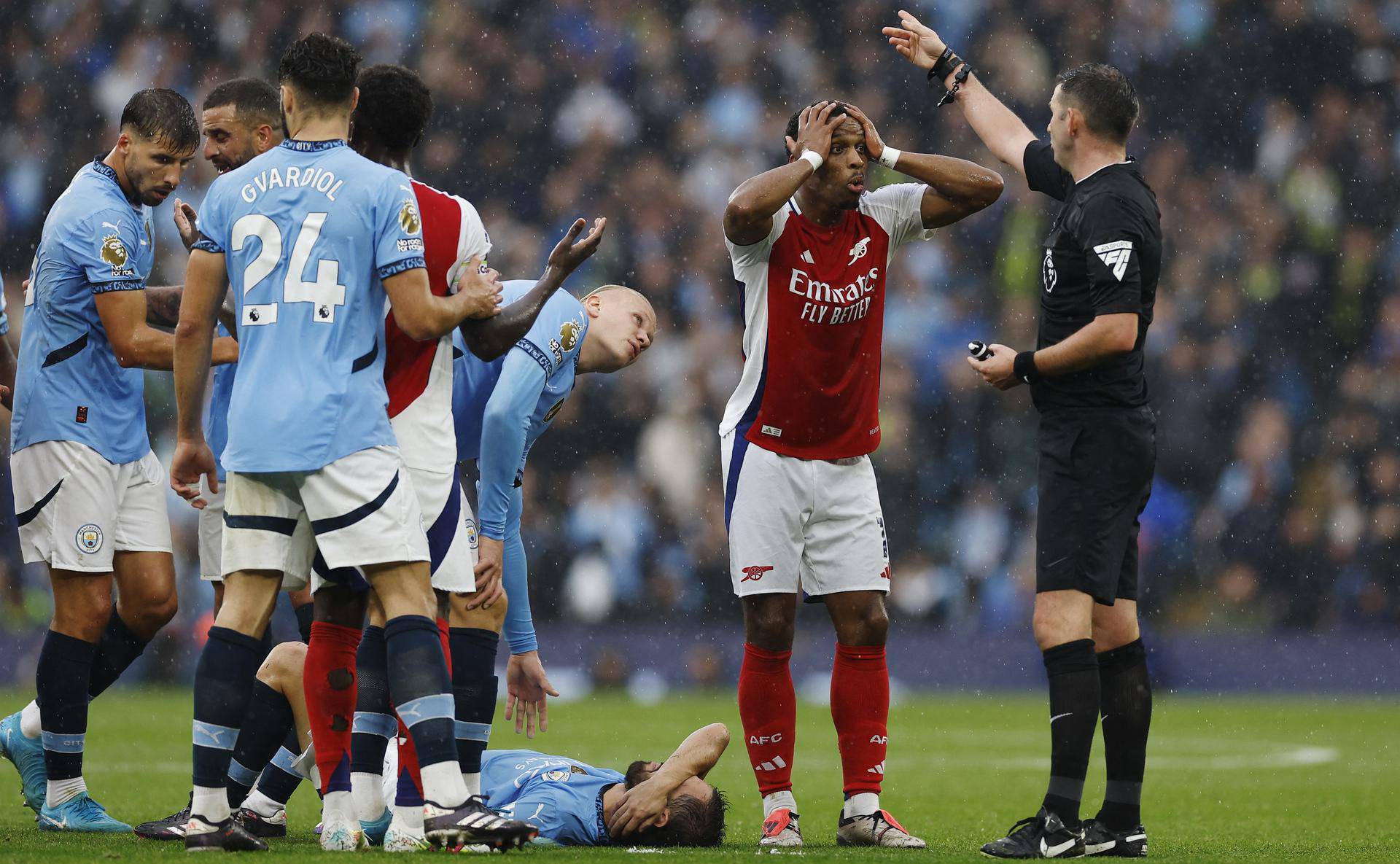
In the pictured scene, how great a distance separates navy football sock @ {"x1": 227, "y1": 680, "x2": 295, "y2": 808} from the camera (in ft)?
16.9

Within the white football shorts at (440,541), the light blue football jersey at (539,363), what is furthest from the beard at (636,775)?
the light blue football jersey at (539,363)

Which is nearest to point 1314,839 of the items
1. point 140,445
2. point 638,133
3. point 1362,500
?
point 140,445

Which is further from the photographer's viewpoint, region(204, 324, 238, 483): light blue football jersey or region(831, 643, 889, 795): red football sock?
region(204, 324, 238, 483): light blue football jersey

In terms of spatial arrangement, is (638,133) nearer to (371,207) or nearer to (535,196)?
(535,196)

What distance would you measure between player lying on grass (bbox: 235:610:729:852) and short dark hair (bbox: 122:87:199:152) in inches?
83.0

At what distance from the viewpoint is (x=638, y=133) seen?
16500 mm

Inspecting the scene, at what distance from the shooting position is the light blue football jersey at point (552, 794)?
5.34 metres

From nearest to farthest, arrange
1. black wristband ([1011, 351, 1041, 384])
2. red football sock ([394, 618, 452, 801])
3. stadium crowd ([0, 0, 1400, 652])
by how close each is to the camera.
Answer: red football sock ([394, 618, 452, 801]) < black wristband ([1011, 351, 1041, 384]) < stadium crowd ([0, 0, 1400, 652])

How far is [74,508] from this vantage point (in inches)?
237

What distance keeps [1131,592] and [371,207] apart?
9.23 ft

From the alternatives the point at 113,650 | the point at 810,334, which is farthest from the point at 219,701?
the point at 810,334

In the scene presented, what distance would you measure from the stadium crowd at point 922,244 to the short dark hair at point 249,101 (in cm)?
864

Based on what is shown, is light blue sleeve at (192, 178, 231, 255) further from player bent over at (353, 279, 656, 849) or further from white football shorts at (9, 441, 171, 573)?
white football shorts at (9, 441, 171, 573)

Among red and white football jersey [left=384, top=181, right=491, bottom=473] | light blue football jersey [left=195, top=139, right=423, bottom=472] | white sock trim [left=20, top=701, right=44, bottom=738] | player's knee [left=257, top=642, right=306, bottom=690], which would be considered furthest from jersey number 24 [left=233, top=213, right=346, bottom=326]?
white sock trim [left=20, top=701, right=44, bottom=738]
